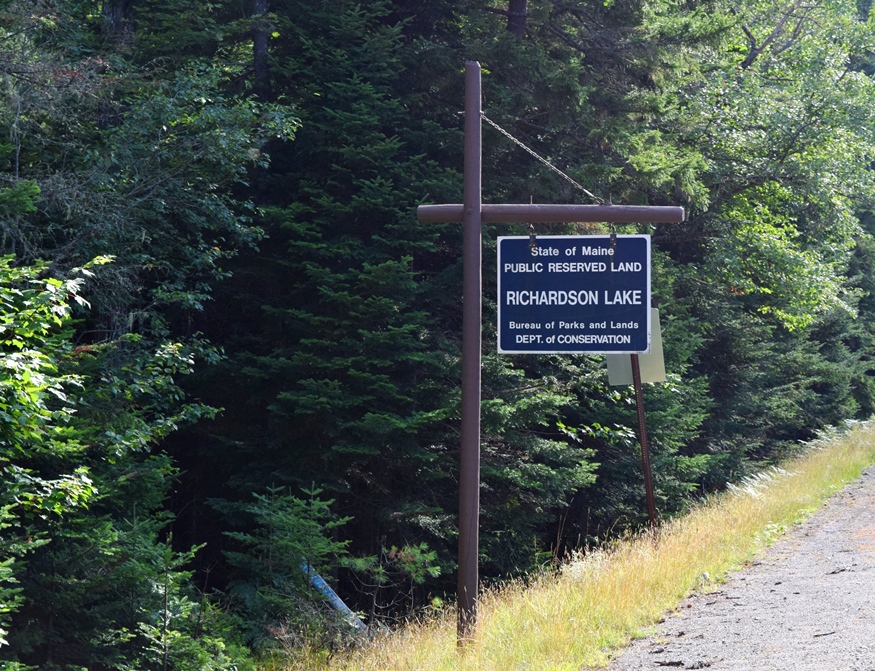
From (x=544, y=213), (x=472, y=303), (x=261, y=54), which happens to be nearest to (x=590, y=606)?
(x=472, y=303)

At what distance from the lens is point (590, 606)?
294 inches

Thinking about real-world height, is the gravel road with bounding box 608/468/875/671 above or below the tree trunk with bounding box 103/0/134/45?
below

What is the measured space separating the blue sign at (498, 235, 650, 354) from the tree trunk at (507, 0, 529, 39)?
34.3 feet

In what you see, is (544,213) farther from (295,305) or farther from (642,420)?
(295,305)

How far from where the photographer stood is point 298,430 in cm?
1407

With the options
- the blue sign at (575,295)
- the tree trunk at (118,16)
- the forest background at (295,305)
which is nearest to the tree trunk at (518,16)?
the forest background at (295,305)

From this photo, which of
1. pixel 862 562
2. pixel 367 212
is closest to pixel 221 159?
pixel 367 212

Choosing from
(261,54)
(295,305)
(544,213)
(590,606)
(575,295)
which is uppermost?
(261,54)

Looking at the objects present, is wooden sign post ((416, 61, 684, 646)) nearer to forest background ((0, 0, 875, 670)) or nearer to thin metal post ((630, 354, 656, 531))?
forest background ((0, 0, 875, 670))

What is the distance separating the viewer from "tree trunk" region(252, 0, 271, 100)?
52.9 ft

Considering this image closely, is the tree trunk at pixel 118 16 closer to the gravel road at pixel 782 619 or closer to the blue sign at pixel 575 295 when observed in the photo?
the blue sign at pixel 575 295

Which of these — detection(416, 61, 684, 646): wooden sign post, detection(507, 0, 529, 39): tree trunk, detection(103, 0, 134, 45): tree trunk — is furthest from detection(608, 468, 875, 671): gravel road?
detection(103, 0, 134, 45): tree trunk

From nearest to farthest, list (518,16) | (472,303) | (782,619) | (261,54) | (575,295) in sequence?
1. (782,619)
2. (575,295)
3. (472,303)
4. (261,54)
5. (518,16)

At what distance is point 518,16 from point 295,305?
6644 millimetres
